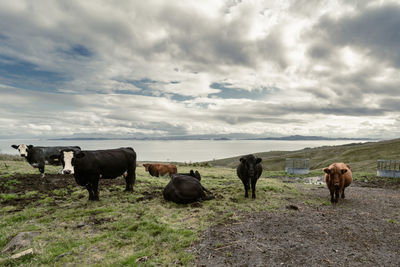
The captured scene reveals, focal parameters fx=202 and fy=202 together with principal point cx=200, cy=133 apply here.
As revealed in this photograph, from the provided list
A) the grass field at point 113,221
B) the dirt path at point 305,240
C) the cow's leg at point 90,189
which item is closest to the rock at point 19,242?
the grass field at point 113,221

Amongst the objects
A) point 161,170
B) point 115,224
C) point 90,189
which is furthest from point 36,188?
point 161,170

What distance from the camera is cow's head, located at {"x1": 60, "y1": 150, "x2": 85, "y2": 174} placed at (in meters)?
8.18

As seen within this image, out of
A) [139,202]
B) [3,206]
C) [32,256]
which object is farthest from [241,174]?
[3,206]

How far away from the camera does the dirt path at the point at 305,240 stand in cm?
459

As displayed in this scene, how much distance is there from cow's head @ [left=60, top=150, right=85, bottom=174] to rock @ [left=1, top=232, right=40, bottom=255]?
297 centimetres

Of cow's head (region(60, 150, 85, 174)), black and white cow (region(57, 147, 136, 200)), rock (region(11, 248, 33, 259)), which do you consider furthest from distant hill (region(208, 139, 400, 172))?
rock (region(11, 248, 33, 259))

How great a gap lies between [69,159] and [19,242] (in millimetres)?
3721

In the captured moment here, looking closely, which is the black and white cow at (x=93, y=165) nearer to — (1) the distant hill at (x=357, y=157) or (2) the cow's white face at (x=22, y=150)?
(2) the cow's white face at (x=22, y=150)

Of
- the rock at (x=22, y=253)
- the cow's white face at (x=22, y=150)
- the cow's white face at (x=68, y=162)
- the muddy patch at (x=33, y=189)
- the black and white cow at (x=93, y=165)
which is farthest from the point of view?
the cow's white face at (x=22, y=150)

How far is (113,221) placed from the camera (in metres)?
6.68

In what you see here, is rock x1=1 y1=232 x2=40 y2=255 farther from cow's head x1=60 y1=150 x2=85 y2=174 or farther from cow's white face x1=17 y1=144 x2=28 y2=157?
cow's white face x1=17 y1=144 x2=28 y2=157

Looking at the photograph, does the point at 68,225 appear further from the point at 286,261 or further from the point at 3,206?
the point at 286,261

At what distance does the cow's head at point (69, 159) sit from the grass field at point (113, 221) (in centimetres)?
147

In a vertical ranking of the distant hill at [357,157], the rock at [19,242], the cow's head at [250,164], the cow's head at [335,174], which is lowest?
the distant hill at [357,157]
